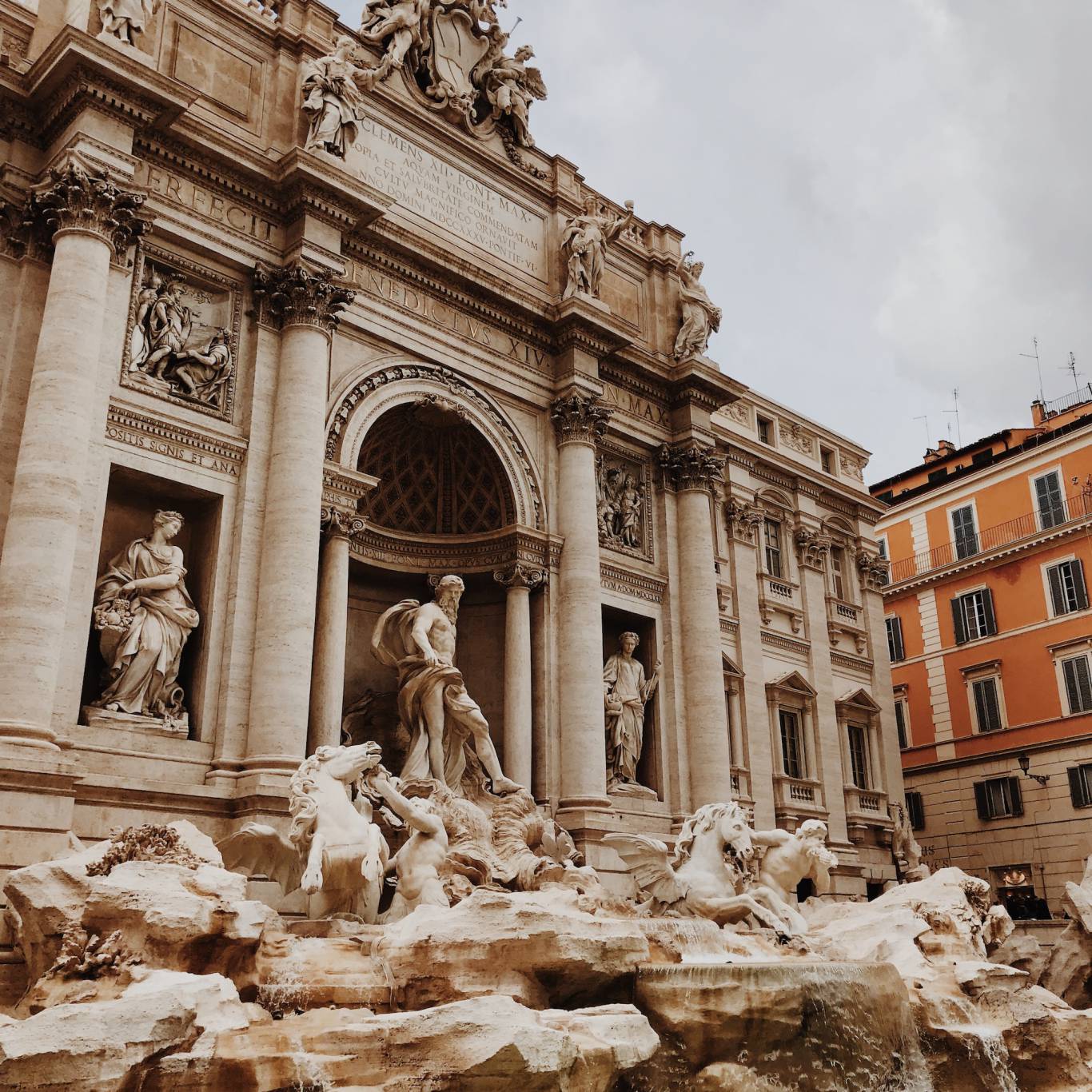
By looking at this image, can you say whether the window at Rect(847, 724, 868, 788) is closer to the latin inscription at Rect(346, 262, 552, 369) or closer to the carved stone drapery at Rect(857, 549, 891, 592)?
the carved stone drapery at Rect(857, 549, 891, 592)

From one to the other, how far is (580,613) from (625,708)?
225cm

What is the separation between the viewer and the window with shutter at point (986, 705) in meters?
32.5

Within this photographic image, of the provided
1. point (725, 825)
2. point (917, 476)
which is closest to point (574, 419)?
point (725, 825)

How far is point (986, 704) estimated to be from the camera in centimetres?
3288

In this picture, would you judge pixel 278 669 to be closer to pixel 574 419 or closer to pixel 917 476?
pixel 574 419

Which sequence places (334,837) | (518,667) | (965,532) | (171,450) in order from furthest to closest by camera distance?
(965,532) → (518,667) → (171,450) → (334,837)

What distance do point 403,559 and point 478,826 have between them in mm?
6244

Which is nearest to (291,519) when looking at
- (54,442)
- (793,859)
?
(54,442)

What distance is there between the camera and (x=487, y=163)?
69.6ft

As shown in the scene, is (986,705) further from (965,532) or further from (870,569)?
(870,569)

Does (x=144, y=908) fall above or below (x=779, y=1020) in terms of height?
above

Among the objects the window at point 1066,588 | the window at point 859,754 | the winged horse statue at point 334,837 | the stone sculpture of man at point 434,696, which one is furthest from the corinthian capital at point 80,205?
the window at point 1066,588

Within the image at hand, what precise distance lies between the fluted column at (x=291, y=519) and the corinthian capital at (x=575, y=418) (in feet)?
16.0

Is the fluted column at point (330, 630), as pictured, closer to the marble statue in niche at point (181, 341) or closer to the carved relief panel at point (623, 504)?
the marble statue in niche at point (181, 341)
